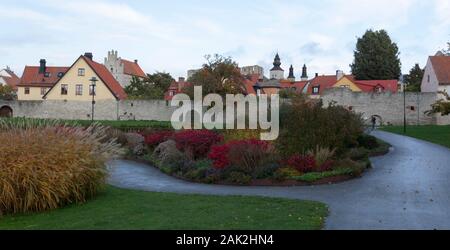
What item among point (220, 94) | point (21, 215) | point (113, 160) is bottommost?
point (21, 215)

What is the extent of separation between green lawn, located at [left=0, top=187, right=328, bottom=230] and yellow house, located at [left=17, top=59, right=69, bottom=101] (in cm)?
6415

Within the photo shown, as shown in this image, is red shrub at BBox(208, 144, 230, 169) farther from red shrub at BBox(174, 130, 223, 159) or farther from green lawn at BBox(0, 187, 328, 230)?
green lawn at BBox(0, 187, 328, 230)

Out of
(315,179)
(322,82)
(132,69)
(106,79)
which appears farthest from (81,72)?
(315,179)

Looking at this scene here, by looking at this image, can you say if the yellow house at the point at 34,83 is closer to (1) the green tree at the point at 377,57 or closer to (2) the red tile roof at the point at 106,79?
(2) the red tile roof at the point at 106,79

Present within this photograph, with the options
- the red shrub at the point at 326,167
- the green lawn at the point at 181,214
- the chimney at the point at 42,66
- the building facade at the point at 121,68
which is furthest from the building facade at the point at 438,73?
the building facade at the point at 121,68

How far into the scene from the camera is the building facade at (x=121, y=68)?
93250 mm

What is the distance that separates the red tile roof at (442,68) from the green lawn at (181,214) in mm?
43405

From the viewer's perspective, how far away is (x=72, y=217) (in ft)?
31.9

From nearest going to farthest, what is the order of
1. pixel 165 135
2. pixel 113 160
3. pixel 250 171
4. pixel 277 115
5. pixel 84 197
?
pixel 84 197
pixel 113 160
pixel 250 171
pixel 277 115
pixel 165 135

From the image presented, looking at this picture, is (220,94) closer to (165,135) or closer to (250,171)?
(165,135)

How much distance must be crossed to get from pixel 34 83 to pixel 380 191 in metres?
66.9
